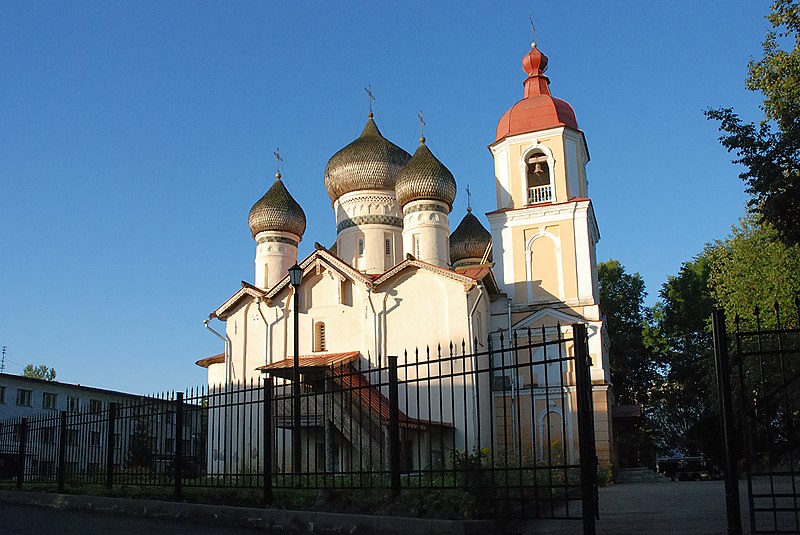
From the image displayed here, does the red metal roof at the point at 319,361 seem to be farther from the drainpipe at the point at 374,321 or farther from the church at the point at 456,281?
the drainpipe at the point at 374,321

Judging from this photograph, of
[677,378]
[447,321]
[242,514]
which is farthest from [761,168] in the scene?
[677,378]

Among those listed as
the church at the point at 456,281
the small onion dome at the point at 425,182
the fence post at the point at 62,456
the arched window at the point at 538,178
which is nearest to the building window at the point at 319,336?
the church at the point at 456,281

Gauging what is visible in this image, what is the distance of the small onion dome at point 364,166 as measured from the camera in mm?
32562

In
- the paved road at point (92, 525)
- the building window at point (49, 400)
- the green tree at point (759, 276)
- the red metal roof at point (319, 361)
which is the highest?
the green tree at point (759, 276)

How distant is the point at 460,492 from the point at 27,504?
32.0ft

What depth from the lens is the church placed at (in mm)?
26500

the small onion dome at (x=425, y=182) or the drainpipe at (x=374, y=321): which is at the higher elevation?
the small onion dome at (x=425, y=182)

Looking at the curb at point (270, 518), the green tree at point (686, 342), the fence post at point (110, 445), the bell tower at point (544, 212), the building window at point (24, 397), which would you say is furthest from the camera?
the building window at point (24, 397)

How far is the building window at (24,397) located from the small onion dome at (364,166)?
21815 mm

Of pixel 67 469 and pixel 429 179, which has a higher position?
pixel 429 179

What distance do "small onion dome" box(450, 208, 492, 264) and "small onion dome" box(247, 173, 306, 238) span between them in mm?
7058

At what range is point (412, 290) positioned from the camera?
26.9m

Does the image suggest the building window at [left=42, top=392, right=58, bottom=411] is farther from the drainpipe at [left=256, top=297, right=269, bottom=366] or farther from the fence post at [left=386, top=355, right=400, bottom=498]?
the fence post at [left=386, top=355, right=400, bottom=498]

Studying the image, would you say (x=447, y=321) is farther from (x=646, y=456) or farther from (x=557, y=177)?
(x=646, y=456)
